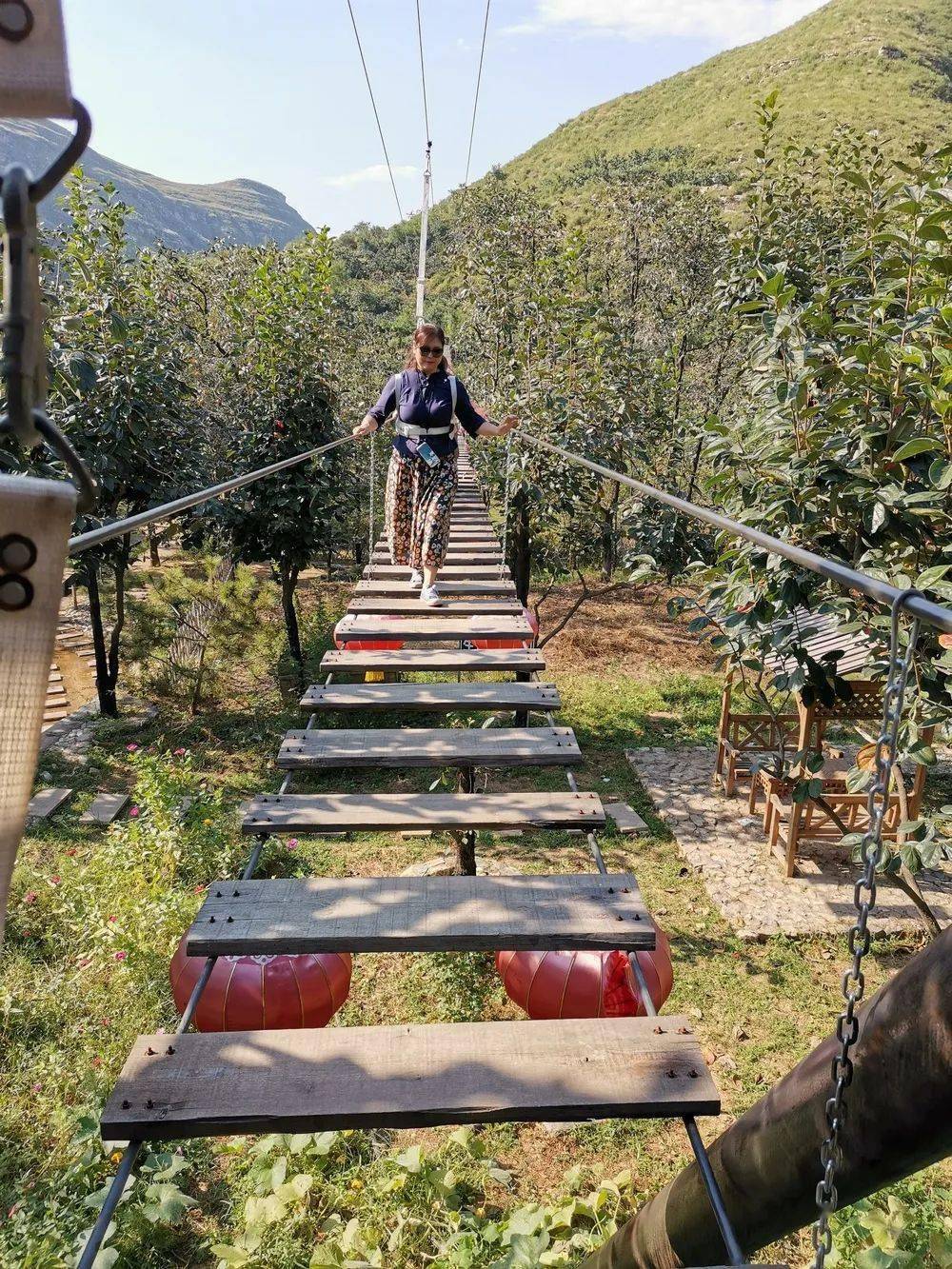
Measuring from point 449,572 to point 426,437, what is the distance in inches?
42.6

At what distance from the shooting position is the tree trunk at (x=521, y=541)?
775cm

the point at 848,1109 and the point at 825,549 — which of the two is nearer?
the point at 848,1109

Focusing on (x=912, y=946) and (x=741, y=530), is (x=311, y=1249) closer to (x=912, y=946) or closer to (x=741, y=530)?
(x=741, y=530)

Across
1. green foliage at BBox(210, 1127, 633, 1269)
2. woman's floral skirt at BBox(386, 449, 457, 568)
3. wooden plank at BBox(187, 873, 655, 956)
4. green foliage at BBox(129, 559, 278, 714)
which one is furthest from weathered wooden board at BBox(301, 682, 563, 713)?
green foliage at BBox(129, 559, 278, 714)

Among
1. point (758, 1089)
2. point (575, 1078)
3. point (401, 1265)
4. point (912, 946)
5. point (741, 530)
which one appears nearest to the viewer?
point (741, 530)

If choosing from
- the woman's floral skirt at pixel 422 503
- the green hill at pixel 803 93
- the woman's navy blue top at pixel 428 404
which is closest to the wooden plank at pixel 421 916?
the woman's floral skirt at pixel 422 503

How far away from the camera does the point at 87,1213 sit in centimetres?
291

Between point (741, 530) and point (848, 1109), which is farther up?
point (741, 530)

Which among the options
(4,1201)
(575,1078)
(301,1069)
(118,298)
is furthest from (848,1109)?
(118,298)

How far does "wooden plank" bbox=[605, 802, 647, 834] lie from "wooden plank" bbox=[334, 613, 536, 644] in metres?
2.69

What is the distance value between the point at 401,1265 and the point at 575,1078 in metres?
2.04

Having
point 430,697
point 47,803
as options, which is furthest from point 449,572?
point 47,803

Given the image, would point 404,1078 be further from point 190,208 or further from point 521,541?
point 190,208

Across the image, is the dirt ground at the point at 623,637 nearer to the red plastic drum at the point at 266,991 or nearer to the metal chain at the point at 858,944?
the red plastic drum at the point at 266,991
